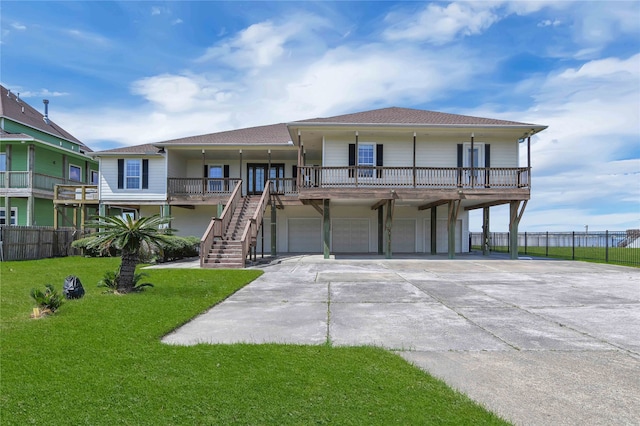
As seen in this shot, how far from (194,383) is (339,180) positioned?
15.7 m

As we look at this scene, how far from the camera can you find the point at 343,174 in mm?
19078

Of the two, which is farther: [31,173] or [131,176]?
[31,173]

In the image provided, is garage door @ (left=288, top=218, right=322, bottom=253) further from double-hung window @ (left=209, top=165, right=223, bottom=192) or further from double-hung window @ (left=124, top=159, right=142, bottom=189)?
double-hung window @ (left=124, top=159, right=142, bottom=189)

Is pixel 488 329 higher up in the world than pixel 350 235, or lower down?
lower down

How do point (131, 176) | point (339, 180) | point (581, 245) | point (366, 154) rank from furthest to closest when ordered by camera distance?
point (581, 245), point (131, 176), point (366, 154), point (339, 180)

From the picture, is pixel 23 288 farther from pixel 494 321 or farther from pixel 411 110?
pixel 411 110

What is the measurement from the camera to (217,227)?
16734 millimetres

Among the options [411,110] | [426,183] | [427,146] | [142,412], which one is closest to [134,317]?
[142,412]

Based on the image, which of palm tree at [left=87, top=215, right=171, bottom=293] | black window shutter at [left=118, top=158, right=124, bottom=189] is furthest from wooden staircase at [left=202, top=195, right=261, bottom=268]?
black window shutter at [left=118, top=158, right=124, bottom=189]

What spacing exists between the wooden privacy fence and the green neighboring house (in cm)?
240

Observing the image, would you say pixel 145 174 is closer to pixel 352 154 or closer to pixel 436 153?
pixel 352 154

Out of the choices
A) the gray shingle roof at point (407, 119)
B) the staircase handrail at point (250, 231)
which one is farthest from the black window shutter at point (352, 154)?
the staircase handrail at point (250, 231)

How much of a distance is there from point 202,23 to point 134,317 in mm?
10099

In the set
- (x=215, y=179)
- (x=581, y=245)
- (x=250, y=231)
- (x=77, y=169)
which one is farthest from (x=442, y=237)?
(x=77, y=169)
